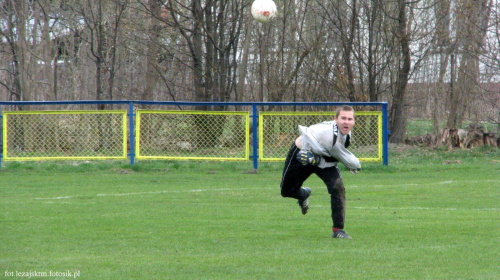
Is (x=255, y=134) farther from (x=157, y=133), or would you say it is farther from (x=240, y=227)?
(x=240, y=227)

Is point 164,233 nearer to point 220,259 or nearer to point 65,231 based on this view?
point 65,231

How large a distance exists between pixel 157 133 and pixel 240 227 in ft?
26.7

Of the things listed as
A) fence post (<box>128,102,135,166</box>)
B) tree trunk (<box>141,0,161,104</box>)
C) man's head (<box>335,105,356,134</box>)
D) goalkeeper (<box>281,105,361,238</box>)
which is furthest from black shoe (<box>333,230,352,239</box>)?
tree trunk (<box>141,0,161,104</box>)

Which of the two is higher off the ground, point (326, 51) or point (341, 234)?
point (326, 51)

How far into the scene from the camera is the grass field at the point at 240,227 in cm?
560

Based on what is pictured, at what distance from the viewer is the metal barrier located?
15.4m

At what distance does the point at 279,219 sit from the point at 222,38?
1430cm

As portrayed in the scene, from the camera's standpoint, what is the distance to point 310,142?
7.07 metres

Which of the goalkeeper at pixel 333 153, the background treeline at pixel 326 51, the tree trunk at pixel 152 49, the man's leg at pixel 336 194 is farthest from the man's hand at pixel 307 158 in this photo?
the tree trunk at pixel 152 49

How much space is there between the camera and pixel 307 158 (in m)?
6.95

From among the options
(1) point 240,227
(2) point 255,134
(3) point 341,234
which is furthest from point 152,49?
(3) point 341,234

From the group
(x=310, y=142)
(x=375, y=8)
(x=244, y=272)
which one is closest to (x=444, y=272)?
(x=244, y=272)

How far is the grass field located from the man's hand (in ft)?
2.77

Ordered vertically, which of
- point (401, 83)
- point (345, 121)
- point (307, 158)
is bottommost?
point (307, 158)
